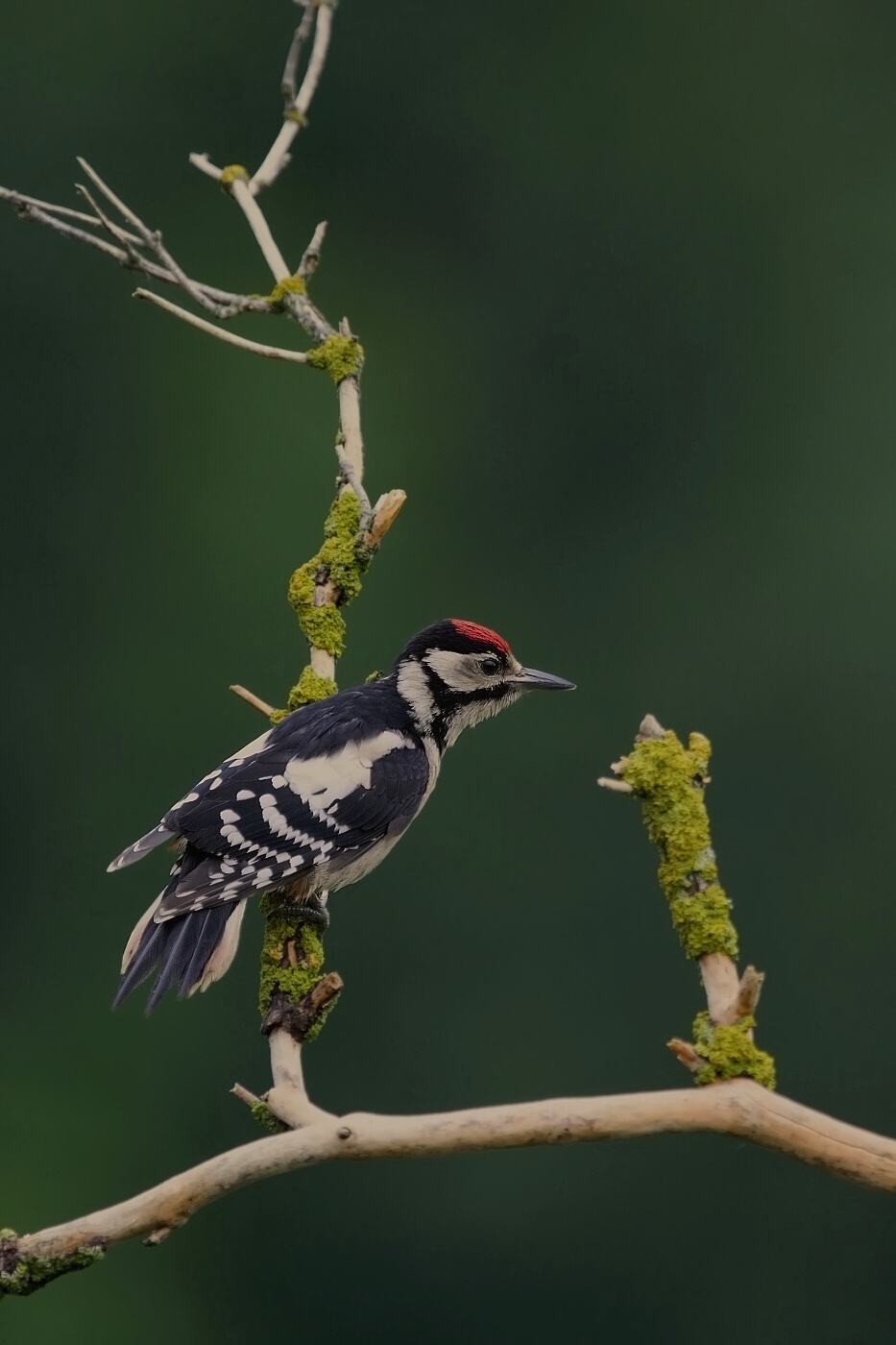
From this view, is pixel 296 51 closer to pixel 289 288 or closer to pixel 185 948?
pixel 289 288

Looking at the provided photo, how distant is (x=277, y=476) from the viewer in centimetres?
1471

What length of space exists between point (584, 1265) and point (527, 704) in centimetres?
413

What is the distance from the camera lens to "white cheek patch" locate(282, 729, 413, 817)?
4141 mm

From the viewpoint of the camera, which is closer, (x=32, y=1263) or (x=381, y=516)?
(x=32, y=1263)

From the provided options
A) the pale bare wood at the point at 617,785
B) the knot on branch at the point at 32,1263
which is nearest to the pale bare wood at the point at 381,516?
the pale bare wood at the point at 617,785

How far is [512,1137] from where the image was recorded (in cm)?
303

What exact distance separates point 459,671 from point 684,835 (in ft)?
3.21

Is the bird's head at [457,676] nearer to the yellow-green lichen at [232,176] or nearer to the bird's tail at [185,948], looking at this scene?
the bird's tail at [185,948]

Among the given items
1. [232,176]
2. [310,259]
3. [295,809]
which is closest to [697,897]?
[295,809]

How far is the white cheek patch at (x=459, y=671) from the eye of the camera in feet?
14.2

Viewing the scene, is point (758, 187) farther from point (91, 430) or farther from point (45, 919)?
point (45, 919)

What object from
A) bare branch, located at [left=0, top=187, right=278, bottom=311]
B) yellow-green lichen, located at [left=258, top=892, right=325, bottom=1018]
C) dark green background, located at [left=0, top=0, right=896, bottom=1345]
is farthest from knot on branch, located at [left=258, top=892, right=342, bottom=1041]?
dark green background, located at [left=0, top=0, right=896, bottom=1345]

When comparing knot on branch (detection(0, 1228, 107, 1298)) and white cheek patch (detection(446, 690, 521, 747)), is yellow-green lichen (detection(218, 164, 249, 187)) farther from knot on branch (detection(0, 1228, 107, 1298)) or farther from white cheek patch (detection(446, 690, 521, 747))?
knot on branch (detection(0, 1228, 107, 1298))

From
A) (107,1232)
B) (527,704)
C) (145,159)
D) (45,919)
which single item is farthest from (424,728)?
(145,159)
